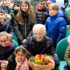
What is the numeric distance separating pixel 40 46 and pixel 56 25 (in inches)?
38.2

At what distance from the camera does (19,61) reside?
2.41 metres

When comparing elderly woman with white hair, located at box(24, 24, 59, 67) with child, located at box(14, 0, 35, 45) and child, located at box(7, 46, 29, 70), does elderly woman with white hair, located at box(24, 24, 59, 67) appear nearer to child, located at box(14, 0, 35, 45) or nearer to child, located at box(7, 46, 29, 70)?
child, located at box(7, 46, 29, 70)

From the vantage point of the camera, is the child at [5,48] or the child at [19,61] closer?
the child at [19,61]

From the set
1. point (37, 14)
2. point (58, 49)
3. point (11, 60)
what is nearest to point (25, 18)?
point (37, 14)

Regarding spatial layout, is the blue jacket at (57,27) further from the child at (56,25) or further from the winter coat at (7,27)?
the winter coat at (7,27)

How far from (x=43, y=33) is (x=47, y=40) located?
13 centimetres

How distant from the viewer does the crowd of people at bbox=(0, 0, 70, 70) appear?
8.18ft

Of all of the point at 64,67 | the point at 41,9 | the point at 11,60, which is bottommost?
the point at 64,67

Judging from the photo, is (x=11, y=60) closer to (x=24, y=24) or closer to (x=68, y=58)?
(x=68, y=58)

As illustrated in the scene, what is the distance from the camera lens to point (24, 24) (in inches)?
142

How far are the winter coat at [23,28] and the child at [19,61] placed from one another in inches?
45.1

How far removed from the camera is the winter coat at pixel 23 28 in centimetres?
361

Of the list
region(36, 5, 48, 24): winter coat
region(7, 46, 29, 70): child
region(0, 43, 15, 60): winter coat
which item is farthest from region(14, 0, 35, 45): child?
region(7, 46, 29, 70): child

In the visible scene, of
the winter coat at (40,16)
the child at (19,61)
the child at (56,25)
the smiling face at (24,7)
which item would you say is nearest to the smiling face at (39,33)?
the child at (19,61)
